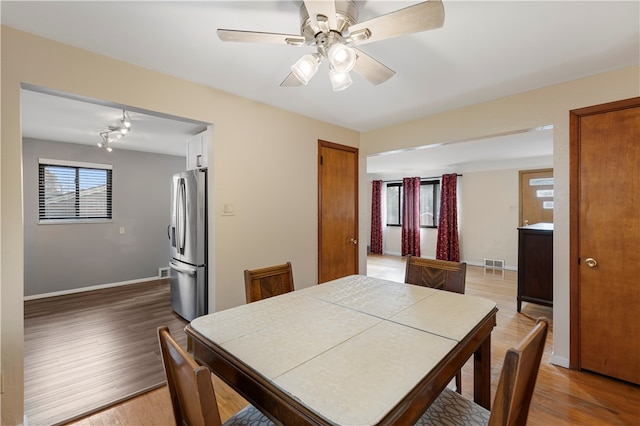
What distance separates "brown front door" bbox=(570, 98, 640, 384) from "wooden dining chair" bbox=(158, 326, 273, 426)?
9.22 ft

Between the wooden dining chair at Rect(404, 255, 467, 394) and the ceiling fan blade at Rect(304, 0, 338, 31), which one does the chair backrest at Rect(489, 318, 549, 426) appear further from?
the ceiling fan blade at Rect(304, 0, 338, 31)

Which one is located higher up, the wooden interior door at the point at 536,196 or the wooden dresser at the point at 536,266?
the wooden interior door at the point at 536,196

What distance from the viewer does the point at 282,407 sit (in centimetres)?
84

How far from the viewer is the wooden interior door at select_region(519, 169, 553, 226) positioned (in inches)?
224

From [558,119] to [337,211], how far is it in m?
2.25

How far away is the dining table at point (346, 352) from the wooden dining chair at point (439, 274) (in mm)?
272

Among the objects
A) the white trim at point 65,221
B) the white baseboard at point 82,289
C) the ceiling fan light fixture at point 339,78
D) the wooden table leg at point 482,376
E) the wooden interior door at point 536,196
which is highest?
the ceiling fan light fixture at point 339,78

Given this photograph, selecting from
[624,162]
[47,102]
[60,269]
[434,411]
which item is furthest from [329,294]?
[60,269]

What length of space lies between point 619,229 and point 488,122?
51.1 inches

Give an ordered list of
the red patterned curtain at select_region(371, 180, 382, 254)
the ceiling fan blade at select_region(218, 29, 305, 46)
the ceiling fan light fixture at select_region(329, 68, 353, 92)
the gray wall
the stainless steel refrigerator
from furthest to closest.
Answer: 1. the red patterned curtain at select_region(371, 180, 382, 254)
2. the gray wall
3. the stainless steel refrigerator
4. the ceiling fan light fixture at select_region(329, 68, 353, 92)
5. the ceiling fan blade at select_region(218, 29, 305, 46)

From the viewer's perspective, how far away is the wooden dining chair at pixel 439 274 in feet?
6.51

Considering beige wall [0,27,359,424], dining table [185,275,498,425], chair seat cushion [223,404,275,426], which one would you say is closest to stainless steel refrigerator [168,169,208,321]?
beige wall [0,27,359,424]

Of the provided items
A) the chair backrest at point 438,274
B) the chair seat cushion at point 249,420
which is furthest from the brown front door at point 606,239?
the chair seat cushion at point 249,420

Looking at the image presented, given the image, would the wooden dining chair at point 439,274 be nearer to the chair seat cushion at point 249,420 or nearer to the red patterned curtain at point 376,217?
the chair seat cushion at point 249,420
